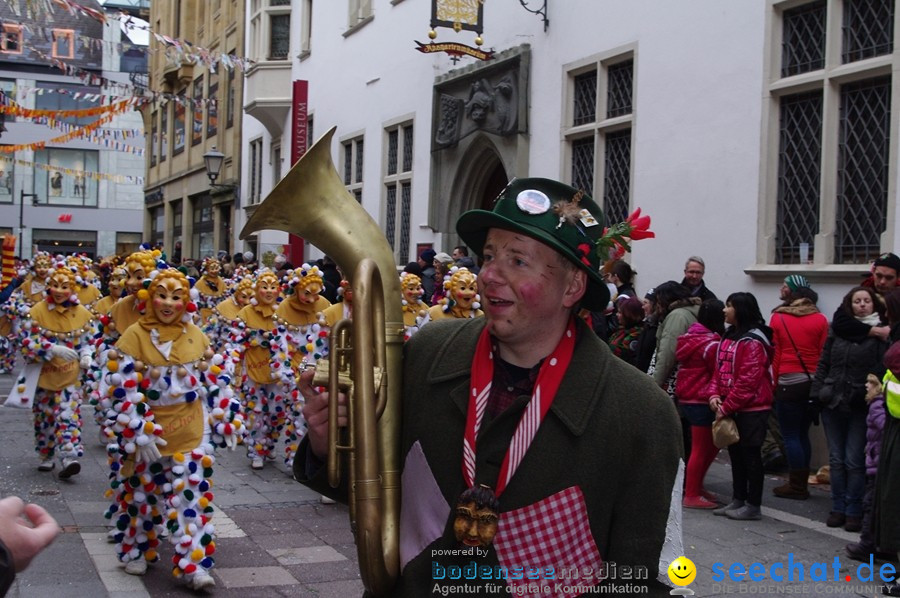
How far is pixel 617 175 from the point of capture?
40.4ft

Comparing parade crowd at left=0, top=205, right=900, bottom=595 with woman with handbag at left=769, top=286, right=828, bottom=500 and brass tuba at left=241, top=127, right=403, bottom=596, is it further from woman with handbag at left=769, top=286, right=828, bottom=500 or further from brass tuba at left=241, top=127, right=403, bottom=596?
brass tuba at left=241, top=127, right=403, bottom=596

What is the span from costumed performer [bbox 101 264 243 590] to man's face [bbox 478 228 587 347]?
11.7 feet

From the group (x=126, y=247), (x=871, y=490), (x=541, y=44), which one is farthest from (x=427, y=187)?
(x=126, y=247)

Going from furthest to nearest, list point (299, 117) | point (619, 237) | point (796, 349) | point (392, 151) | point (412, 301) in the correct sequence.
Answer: point (299, 117) → point (392, 151) → point (412, 301) → point (796, 349) → point (619, 237)

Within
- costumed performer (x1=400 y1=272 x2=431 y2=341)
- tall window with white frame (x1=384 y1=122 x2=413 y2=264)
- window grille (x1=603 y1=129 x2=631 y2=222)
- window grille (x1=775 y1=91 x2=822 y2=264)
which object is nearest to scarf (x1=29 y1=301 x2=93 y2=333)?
costumed performer (x1=400 y1=272 x2=431 y2=341)

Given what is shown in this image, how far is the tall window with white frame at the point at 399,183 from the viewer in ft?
60.2

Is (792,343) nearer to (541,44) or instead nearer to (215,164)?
(541,44)

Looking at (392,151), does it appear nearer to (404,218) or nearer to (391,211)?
(391,211)

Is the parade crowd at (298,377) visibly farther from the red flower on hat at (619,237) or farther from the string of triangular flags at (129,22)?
the string of triangular flags at (129,22)

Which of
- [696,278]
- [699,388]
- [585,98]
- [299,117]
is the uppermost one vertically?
[299,117]

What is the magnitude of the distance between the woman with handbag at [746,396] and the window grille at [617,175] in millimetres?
4687

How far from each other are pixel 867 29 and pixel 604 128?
3.98 metres

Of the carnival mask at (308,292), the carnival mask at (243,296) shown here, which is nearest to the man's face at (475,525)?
the carnival mask at (308,292)

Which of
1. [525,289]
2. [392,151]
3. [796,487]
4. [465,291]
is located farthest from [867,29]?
[392,151]
